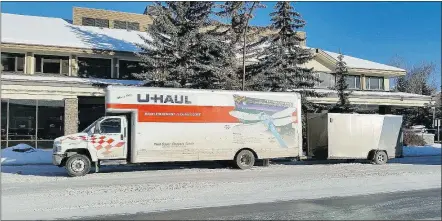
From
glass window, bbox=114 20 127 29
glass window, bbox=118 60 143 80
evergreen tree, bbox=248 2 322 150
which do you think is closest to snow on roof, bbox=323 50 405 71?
evergreen tree, bbox=248 2 322 150

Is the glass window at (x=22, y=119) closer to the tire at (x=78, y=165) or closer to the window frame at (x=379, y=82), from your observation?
the tire at (x=78, y=165)

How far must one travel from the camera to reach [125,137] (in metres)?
14.8

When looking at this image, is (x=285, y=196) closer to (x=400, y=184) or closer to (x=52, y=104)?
(x=400, y=184)

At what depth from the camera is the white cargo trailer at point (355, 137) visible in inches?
702

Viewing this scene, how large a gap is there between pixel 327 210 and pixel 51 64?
20.5 meters

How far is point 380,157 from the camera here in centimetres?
1822

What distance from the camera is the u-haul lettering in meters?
14.9

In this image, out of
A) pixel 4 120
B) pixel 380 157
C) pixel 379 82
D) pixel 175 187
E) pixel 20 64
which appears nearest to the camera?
pixel 175 187

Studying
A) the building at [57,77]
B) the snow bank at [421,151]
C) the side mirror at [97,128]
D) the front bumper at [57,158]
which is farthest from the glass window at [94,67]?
the snow bank at [421,151]

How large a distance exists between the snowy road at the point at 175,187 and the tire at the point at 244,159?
0.44 meters

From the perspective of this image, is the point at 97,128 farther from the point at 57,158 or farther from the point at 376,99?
the point at 376,99

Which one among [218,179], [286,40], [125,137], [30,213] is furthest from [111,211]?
[286,40]

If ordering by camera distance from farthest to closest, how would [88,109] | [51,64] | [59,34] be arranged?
1. [59,34]
2. [51,64]
3. [88,109]

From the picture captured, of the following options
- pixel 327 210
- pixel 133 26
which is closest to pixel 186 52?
pixel 133 26
